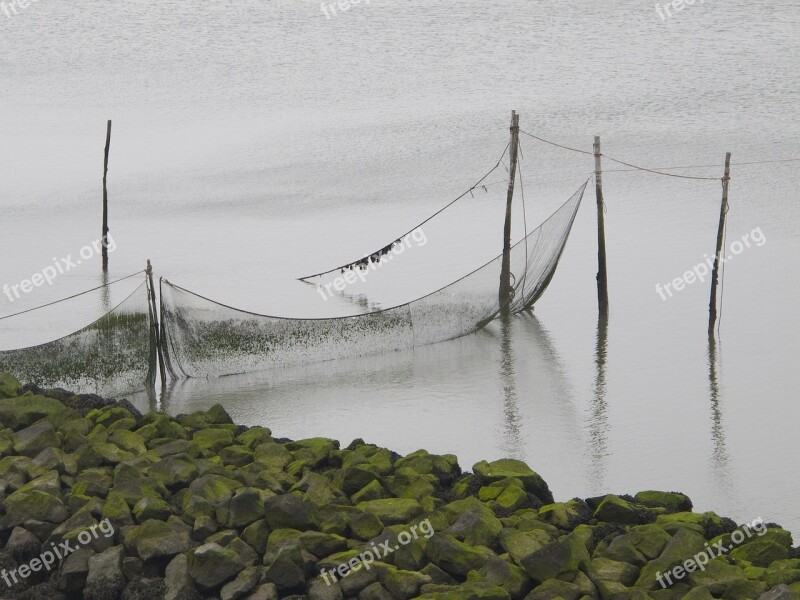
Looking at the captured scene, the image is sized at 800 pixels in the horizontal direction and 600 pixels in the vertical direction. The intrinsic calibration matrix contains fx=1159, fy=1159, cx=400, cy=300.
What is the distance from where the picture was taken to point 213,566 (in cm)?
577

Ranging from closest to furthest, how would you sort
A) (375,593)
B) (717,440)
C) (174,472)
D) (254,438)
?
(375,593), (174,472), (254,438), (717,440)

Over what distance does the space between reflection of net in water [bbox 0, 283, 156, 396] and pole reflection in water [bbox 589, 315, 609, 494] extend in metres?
3.80

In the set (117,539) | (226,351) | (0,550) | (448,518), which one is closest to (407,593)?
(448,518)

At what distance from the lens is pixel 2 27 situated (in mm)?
36344

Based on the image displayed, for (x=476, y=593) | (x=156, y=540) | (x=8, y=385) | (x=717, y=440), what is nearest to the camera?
(x=476, y=593)

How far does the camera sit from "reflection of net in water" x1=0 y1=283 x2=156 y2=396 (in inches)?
368

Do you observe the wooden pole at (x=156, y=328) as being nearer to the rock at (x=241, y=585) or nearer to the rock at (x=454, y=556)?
the rock at (x=241, y=585)

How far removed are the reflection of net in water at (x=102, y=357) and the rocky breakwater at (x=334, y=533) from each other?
1953mm

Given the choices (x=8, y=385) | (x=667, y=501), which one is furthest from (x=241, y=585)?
(x=8, y=385)

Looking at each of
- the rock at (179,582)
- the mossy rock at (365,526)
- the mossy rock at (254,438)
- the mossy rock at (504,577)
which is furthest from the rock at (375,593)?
the mossy rock at (254,438)

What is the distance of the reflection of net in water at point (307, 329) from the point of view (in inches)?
397

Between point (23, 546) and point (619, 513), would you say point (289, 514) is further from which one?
point (619, 513)

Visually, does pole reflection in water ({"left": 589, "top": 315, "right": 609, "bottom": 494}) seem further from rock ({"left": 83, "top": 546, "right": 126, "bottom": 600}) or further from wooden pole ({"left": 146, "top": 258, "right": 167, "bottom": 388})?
wooden pole ({"left": 146, "top": 258, "right": 167, "bottom": 388})

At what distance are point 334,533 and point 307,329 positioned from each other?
14.5 feet
